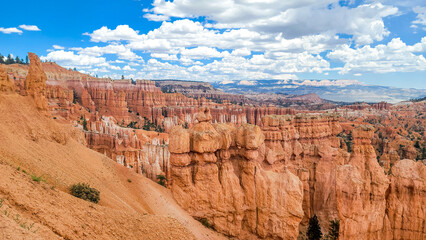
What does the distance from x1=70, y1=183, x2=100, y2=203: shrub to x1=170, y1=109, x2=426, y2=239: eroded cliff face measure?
6431 millimetres

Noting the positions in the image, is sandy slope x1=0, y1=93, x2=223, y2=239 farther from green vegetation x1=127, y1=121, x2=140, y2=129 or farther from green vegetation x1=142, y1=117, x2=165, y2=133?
green vegetation x1=142, y1=117, x2=165, y2=133

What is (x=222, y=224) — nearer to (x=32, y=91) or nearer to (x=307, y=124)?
(x=32, y=91)

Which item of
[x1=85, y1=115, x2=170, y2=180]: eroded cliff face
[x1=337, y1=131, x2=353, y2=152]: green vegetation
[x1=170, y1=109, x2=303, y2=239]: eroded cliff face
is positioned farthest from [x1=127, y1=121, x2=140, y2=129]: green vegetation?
[x1=170, y1=109, x2=303, y2=239]: eroded cliff face

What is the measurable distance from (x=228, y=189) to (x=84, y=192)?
9582 mm

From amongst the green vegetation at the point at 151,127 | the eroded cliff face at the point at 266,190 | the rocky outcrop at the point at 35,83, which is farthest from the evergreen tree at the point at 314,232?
the green vegetation at the point at 151,127

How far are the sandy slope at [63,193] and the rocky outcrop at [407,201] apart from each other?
11.6 m

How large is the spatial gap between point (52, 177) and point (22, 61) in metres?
109

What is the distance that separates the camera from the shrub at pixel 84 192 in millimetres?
12884

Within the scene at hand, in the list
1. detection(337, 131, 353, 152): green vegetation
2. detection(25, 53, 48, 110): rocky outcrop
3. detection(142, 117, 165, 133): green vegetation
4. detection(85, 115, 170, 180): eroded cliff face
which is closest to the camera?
detection(25, 53, 48, 110): rocky outcrop

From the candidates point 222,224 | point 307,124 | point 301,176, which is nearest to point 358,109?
point 307,124

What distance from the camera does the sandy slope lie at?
8648 millimetres

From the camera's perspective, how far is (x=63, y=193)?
11.1 meters

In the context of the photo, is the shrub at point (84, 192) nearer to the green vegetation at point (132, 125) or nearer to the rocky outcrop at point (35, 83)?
the rocky outcrop at point (35, 83)

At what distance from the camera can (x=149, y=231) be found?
1229cm
